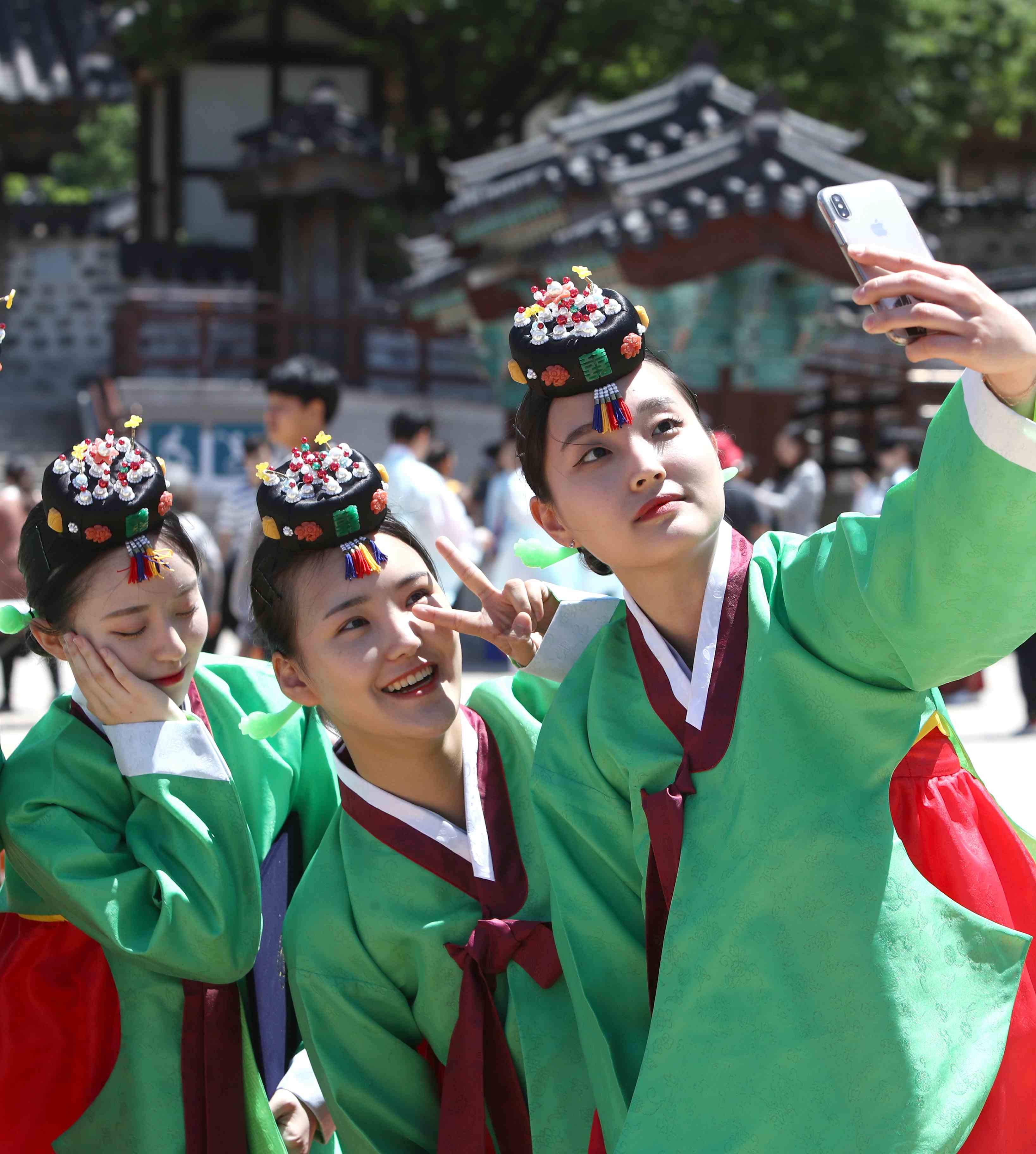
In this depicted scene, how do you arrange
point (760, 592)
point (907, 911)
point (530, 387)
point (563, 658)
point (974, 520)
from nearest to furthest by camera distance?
point (974, 520) < point (907, 911) < point (760, 592) < point (530, 387) < point (563, 658)

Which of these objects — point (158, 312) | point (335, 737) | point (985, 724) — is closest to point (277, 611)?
point (335, 737)

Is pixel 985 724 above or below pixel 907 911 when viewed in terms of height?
below

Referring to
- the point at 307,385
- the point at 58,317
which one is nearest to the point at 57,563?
the point at 307,385

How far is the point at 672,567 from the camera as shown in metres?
2.24

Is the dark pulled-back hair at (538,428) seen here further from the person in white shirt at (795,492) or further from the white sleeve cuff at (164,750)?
the person in white shirt at (795,492)

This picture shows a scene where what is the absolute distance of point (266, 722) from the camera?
2.73 m

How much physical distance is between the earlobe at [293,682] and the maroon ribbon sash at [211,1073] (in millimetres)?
531

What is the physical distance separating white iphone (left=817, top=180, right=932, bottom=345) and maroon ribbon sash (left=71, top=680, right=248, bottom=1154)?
1.68m

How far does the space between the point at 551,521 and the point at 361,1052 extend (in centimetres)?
96

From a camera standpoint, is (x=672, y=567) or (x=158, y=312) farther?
(x=158, y=312)

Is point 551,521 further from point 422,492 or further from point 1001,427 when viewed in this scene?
point 422,492

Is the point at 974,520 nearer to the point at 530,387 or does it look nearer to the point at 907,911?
the point at 907,911

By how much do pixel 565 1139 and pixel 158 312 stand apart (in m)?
15.2

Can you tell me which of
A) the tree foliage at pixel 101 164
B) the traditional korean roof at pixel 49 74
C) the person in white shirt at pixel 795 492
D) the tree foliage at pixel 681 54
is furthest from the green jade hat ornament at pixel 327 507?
the tree foliage at pixel 101 164
